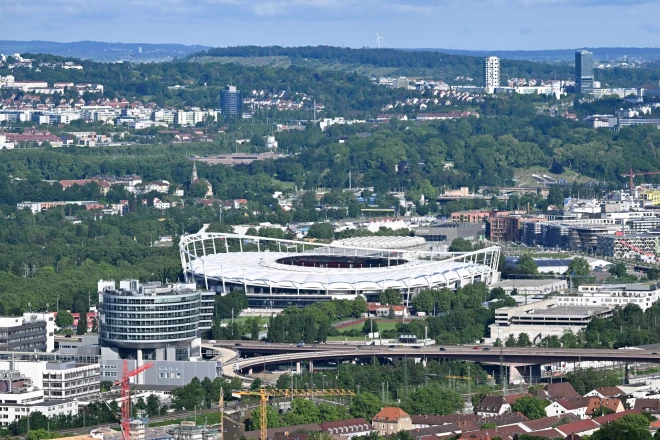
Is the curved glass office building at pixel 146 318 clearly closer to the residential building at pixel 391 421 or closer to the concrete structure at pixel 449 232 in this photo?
the residential building at pixel 391 421

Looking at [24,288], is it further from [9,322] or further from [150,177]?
[150,177]

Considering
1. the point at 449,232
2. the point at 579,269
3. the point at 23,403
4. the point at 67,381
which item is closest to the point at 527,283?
the point at 579,269

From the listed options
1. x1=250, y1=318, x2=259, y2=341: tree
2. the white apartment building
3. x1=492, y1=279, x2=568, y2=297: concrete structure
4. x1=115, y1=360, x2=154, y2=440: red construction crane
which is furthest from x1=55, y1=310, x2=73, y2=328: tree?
x1=492, y1=279, x2=568, y2=297: concrete structure

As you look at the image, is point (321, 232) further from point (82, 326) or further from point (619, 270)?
point (82, 326)

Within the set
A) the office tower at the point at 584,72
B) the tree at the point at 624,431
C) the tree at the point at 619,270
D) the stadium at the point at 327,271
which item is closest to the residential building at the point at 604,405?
the tree at the point at 624,431

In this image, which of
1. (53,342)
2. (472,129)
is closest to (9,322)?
(53,342)

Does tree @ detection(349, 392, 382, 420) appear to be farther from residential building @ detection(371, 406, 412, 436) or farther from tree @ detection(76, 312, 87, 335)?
tree @ detection(76, 312, 87, 335)
